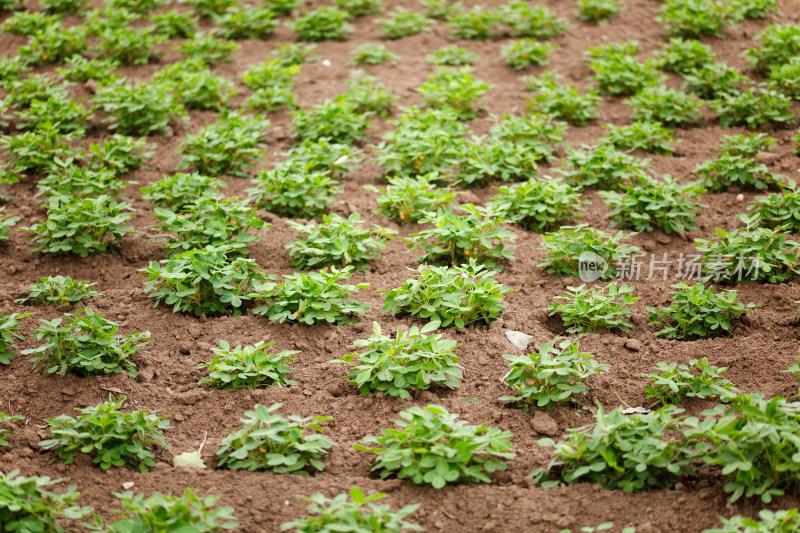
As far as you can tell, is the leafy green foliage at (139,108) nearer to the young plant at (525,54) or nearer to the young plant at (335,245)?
the young plant at (335,245)

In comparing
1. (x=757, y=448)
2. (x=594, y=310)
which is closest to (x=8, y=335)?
(x=594, y=310)

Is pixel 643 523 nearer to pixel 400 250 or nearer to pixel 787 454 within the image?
pixel 787 454

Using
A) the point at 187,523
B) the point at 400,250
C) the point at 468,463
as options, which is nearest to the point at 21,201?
the point at 400,250

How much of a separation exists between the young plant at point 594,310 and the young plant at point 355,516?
1675 mm

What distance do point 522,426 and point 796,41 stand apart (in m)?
5.68

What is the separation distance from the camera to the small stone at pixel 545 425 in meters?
3.32

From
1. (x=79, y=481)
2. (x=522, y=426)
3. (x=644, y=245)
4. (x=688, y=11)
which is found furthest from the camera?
(x=688, y=11)

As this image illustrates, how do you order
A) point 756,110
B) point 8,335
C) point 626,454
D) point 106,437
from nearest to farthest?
point 626,454
point 106,437
point 8,335
point 756,110

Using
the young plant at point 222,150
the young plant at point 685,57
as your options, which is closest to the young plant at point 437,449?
the young plant at point 222,150

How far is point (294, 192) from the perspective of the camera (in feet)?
16.9

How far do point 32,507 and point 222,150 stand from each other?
11.7 feet

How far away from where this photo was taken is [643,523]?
277 cm

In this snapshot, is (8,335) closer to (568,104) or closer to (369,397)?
(369,397)

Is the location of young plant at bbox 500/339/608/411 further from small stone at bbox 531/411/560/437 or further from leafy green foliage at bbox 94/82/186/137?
leafy green foliage at bbox 94/82/186/137
